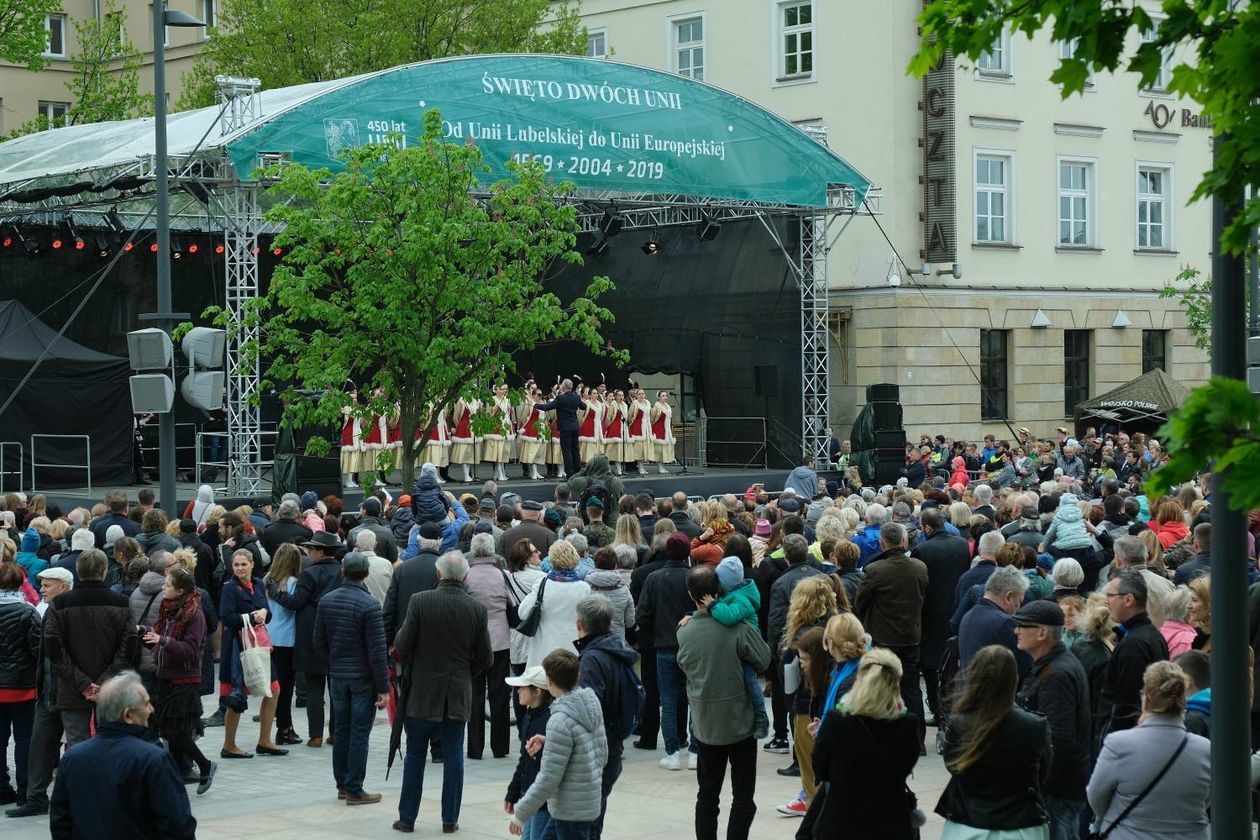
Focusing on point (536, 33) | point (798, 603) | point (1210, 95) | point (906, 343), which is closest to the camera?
point (1210, 95)

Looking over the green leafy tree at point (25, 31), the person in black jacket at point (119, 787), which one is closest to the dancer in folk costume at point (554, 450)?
the green leafy tree at point (25, 31)

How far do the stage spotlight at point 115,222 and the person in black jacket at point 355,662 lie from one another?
18951 mm

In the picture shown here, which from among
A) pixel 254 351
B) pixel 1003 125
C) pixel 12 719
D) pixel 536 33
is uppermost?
pixel 536 33

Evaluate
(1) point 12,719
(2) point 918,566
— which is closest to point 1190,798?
(2) point 918,566

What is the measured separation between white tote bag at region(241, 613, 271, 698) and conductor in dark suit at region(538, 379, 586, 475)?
1786cm

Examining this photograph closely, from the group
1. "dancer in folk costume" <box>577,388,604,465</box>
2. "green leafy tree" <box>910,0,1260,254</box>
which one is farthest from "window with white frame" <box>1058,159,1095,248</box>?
"green leafy tree" <box>910,0,1260,254</box>

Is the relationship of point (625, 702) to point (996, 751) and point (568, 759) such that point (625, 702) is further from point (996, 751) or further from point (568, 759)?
point (996, 751)

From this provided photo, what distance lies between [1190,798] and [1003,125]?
102 feet

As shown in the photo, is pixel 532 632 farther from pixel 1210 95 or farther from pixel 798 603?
pixel 1210 95

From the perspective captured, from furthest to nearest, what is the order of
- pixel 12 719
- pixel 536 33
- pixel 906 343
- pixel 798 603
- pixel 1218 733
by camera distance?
pixel 536 33, pixel 906 343, pixel 12 719, pixel 798 603, pixel 1218 733

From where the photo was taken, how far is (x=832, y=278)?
3603 centimetres

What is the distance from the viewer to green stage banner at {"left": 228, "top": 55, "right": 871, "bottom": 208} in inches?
992

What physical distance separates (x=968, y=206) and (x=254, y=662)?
1033 inches

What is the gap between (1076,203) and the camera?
127ft
